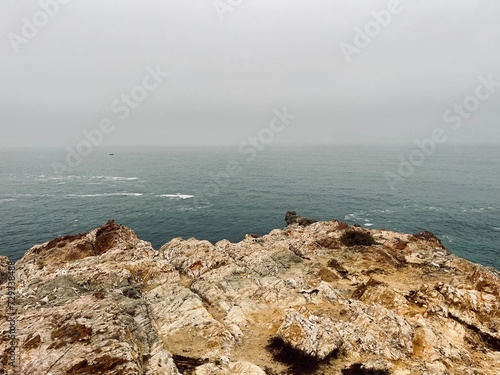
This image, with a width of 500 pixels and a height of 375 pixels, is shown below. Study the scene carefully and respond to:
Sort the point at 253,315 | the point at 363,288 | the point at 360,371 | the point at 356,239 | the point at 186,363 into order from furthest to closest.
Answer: the point at 356,239, the point at 363,288, the point at 253,315, the point at 186,363, the point at 360,371

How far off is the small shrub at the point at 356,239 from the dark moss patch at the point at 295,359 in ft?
75.3

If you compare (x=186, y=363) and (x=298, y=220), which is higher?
(x=186, y=363)

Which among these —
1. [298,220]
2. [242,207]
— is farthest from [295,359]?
[242,207]

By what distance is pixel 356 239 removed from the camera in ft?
121

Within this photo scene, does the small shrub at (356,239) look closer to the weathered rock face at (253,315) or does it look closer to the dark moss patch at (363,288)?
the weathered rock face at (253,315)

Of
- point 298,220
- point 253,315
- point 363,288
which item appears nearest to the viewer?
point 253,315

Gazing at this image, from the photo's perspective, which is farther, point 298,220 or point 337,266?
point 298,220

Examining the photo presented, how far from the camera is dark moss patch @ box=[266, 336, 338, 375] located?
1479 cm

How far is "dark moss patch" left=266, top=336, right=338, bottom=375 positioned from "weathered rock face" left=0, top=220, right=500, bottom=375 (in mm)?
65

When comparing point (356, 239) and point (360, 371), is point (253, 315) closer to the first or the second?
point (360, 371)

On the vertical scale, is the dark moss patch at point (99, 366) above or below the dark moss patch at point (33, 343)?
above

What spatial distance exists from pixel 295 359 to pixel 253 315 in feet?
20.7

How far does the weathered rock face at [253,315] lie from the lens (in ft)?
47.4

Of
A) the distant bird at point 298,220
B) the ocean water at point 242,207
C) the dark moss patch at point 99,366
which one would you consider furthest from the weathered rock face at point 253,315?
the ocean water at point 242,207
